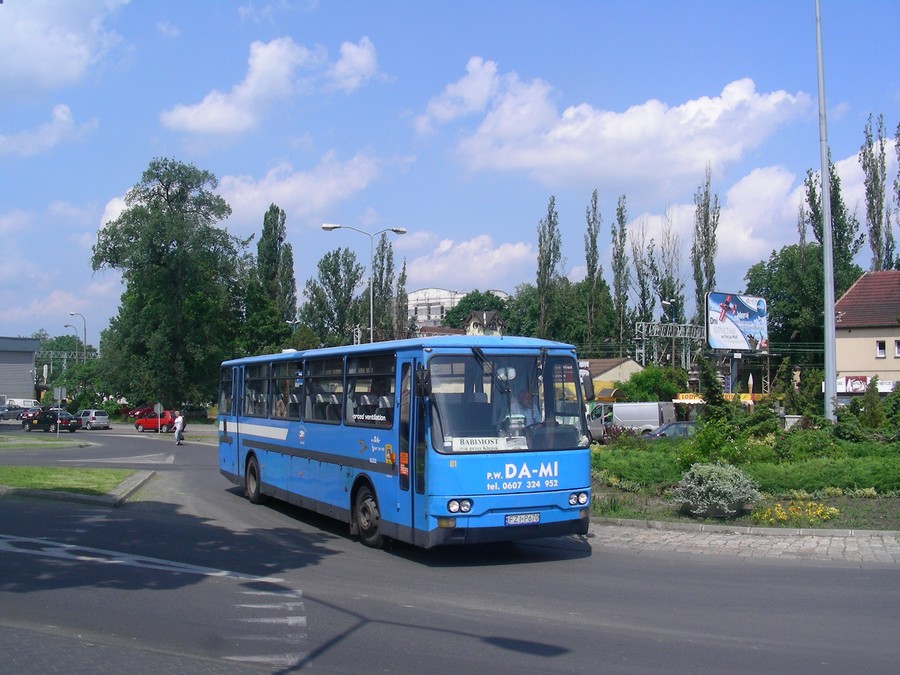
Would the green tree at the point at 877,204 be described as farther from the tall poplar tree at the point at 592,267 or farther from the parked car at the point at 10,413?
the parked car at the point at 10,413

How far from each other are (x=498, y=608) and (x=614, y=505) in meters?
6.71

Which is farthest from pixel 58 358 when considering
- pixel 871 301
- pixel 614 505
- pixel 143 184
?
pixel 614 505

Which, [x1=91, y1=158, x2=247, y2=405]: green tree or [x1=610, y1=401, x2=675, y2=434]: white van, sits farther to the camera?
[x1=91, y1=158, x2=247, y2=405]: green tree

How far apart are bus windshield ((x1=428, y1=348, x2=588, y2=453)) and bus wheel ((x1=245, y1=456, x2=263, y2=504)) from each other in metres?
8.10

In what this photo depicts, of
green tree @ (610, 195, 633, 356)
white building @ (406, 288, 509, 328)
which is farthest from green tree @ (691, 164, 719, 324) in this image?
white building @ (406, 288, 509, 328)

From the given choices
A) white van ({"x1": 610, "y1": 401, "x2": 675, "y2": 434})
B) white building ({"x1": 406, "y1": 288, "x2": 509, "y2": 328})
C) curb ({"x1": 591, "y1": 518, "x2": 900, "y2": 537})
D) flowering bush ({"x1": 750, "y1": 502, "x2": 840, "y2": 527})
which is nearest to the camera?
curb ({"x1": 591, "y1": 518, "x2": 900, "y2": 537})

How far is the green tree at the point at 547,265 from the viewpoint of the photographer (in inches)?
2308

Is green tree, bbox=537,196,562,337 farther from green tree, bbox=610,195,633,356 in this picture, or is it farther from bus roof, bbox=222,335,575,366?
bus roof, bbox=222,335,575,366

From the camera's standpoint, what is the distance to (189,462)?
30.6 metres

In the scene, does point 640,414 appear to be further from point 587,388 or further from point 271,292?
point 271,292

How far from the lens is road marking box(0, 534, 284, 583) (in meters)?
10.2

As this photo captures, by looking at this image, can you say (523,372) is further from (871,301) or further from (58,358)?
(58,358)

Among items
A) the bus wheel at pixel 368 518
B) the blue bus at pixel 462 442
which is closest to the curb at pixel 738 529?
the blue bus at pixel 462 442

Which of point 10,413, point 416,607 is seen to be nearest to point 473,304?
point 10,413
